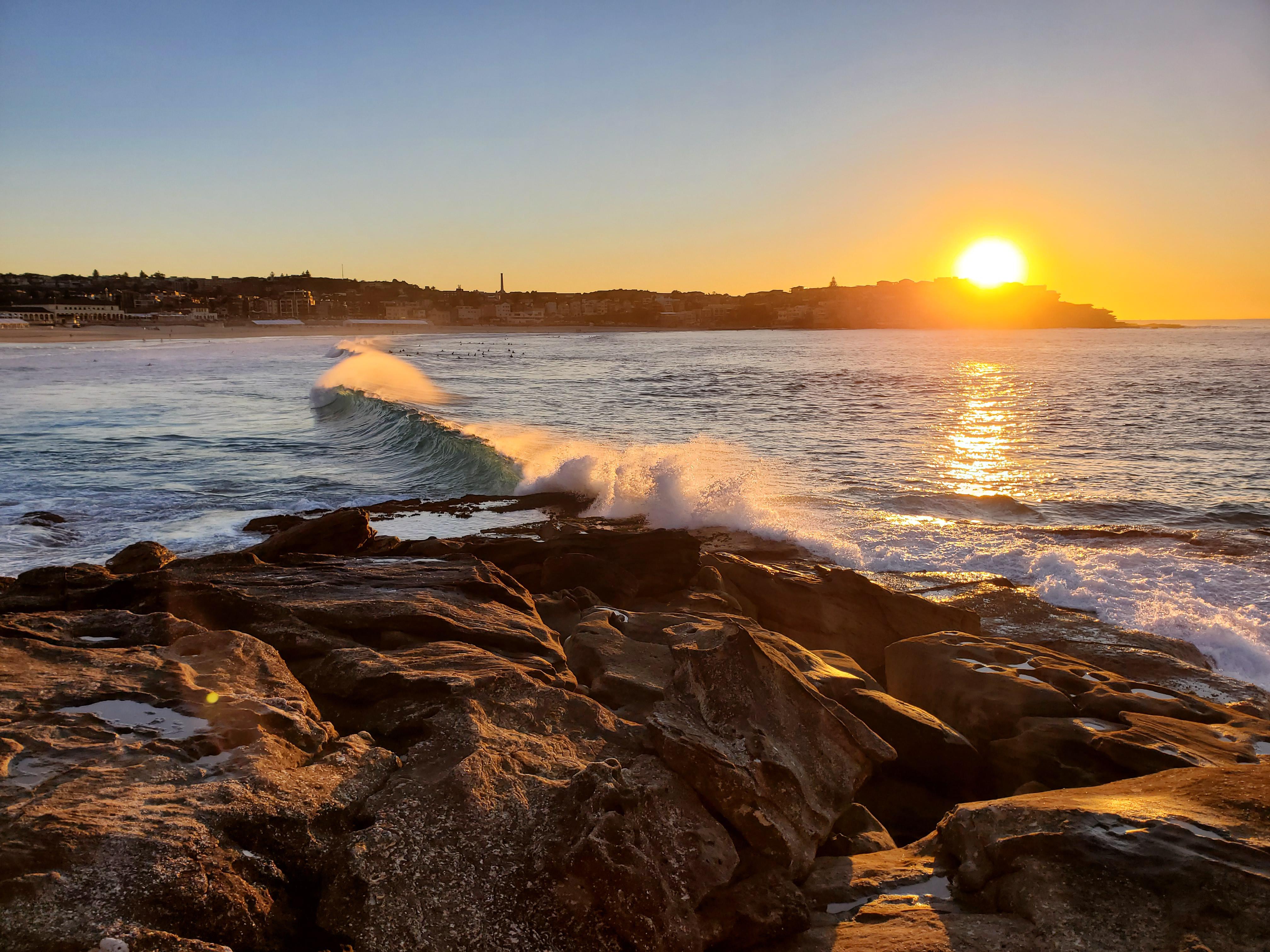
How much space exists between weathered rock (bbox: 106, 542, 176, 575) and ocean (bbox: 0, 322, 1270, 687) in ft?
10.0

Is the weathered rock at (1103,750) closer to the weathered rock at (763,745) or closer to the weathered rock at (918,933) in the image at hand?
the weathered rock at (763,745)

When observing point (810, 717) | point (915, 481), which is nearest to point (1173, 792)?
point (810, 717)

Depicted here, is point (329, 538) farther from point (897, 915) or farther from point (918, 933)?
point (918, 933)

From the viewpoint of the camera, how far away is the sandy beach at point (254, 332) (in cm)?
8050

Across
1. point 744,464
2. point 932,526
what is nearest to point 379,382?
point 744,464

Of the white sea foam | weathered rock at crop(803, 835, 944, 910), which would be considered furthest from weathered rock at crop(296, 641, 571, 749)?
the white sea foam

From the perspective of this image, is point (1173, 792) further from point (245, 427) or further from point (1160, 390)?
point (1160, 390)

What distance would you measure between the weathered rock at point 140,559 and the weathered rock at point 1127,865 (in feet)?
22.4

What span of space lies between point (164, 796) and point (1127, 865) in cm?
373

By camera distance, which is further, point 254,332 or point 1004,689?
point 254,332

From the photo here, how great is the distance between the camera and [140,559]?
748 centimetres

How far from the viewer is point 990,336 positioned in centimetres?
13925

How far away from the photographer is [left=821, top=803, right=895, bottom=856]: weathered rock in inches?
160

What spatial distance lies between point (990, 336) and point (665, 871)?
15052 cm
